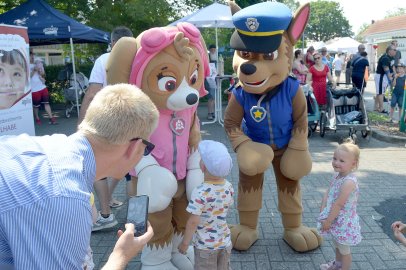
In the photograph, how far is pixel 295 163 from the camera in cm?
349

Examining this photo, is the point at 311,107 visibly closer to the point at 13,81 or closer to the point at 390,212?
the point at 390,212

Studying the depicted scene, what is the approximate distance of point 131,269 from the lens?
3.55 meters

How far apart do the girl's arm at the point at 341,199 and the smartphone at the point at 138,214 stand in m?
1.66

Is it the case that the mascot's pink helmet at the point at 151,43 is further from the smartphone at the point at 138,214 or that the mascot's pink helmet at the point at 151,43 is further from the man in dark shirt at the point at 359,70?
the man in dark shirt at the point at 359,70

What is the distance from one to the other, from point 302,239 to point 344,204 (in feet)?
2.59

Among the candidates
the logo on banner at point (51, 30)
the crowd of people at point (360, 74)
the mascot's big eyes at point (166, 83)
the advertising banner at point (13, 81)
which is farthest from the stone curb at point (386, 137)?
the logo on banner at point (51, 30)

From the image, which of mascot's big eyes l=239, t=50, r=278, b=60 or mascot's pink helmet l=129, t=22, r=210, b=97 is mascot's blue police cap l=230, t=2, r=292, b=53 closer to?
mascot's big eyes l=239, t=50, r=278, b=60

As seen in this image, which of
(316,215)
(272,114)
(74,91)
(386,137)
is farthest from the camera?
(74,91)

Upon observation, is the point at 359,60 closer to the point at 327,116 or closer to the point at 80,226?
the point at 327,116

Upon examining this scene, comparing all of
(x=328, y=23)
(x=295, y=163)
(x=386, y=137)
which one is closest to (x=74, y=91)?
(x=386, y=137)

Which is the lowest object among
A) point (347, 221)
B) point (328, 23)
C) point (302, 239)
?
point (302, 239)

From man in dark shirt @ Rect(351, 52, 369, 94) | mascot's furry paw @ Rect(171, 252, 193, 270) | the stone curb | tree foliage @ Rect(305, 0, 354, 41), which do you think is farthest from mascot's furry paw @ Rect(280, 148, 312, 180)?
tree foliage @ Rect(305, 0, 354, 41)

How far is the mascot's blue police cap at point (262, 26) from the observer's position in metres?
3.36

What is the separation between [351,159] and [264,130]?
853mm
